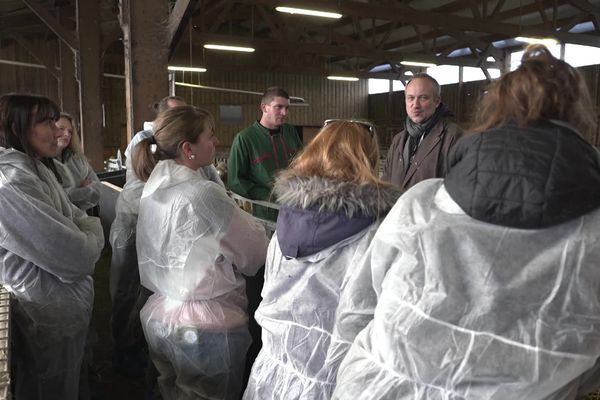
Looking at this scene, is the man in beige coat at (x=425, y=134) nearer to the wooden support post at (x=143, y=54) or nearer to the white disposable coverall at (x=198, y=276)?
the white disposable coverall at (x=198, y=276)

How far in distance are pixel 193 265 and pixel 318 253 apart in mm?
670

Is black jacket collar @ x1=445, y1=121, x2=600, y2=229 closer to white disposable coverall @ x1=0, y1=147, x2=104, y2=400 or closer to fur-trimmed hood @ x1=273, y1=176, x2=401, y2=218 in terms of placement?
fur-trimmed hood @ x1=273, y1=176, x2=401, y2=218

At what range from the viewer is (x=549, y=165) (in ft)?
3.29

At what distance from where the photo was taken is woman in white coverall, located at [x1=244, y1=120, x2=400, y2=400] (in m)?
1.54

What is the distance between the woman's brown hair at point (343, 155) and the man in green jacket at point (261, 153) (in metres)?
2.05

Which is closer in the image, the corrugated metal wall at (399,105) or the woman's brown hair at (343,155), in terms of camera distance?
the woman's brown hair at (343,155)

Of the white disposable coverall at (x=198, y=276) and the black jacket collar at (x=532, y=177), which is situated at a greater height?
the black jacket collar at (x=532, y=177)

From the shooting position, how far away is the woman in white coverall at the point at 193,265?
205cm

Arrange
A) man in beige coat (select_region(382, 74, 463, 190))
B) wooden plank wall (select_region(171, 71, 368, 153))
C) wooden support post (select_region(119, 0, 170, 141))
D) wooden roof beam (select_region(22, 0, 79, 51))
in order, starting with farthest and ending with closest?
wooden plank wall (select_region(171, 71, 368, 153))
wooden roof beam (select_region(22, 0, 79, 51))
wooden support post (select_region(119, 0, 170, 141))
man in beige coat (select_region(382, 74, 463, 190))

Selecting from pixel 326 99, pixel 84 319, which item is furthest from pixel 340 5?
Answer: pixel 326 99

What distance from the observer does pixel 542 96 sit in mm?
1079

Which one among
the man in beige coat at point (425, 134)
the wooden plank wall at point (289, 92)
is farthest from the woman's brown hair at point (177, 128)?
the wooden plank wall at point (289, 92)

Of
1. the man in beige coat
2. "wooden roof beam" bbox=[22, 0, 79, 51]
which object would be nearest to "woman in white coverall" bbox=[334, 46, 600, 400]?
the man in beige coat

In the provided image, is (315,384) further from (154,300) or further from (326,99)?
(326,99)
